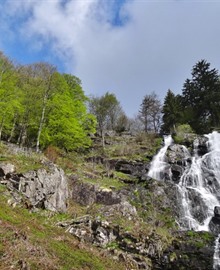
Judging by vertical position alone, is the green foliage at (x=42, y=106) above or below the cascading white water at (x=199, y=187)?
above

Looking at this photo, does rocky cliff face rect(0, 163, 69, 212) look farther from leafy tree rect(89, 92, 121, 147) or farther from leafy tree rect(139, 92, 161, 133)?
leafy tree rect(139, 92, 161, 133)

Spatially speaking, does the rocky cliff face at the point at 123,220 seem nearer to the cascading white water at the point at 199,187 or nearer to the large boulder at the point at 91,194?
the large boulder at the point at 91,194

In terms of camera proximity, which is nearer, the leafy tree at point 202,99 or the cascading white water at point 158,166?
the cascading white water at point 158,166

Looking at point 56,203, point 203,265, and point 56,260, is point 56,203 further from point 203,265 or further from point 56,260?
point 203,265

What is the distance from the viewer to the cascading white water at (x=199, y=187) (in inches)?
778

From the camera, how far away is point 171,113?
47.2 metres

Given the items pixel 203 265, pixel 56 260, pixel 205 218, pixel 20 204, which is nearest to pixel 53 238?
pixel 56 260

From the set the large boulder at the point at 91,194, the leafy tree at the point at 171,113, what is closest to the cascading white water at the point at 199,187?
the large boulder at the point at 91,194

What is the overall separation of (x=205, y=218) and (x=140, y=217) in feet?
17.6

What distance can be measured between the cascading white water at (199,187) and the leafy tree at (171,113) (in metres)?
12.0

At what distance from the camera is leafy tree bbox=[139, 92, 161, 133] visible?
54344 mm

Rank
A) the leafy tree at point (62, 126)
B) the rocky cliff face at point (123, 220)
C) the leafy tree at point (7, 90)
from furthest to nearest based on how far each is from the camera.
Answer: the leafy tree at point (62, 126) → the leafy tree at point (7, 90) → the rocky cliff face at point (123, 220)

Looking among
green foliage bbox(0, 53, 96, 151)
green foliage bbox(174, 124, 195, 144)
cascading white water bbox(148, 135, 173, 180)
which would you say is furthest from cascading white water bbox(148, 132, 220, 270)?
green foliage bbox(0, 53, 96, 151)

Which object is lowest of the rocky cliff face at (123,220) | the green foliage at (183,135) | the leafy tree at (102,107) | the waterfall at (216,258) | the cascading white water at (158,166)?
the waterfall at (216,258)
